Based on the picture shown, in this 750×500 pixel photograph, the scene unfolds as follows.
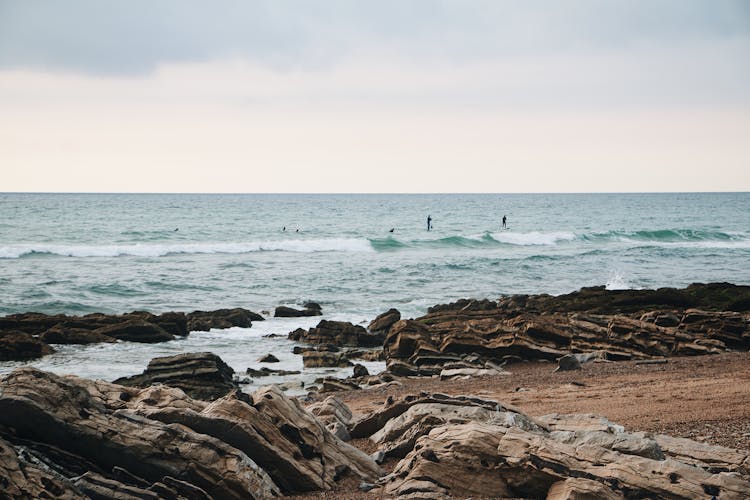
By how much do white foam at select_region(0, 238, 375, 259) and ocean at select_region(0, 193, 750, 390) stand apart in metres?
0.15

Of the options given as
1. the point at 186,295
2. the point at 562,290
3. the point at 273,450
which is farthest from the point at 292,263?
the point at 273,450

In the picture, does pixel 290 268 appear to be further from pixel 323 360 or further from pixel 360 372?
pixel 360 372

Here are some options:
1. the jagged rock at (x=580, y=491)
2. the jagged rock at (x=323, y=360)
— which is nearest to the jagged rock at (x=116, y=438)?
the jagged rock at (x=580, y=491)

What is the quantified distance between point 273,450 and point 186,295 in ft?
89.4

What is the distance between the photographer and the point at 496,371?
672 inches

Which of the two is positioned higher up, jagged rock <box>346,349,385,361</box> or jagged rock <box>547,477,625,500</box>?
jagged rock <box>547,477,625,500</box>

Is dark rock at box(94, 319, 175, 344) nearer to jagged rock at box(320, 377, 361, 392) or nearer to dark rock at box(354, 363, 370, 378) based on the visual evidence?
dark rock at box(354, 363, 370, 378)

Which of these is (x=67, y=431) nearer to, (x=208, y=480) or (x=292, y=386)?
(x=208, y=480)

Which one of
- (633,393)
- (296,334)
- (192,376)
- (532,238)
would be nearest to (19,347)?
(192,376)

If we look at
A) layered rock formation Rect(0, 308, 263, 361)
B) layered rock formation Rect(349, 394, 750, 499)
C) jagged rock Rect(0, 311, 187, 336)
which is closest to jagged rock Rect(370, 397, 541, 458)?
layered rock formation Rect(349, 394, 750, 499)

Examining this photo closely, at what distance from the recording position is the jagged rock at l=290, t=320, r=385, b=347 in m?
22.8

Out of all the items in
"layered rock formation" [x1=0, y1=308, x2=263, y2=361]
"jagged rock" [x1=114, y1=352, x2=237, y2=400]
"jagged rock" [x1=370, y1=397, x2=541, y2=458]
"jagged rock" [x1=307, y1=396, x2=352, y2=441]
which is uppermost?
"jagged rock" [x1=370, y1=397, x2=541, y2=458]

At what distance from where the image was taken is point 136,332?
74.8ft

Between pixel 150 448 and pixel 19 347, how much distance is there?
15179 mm
